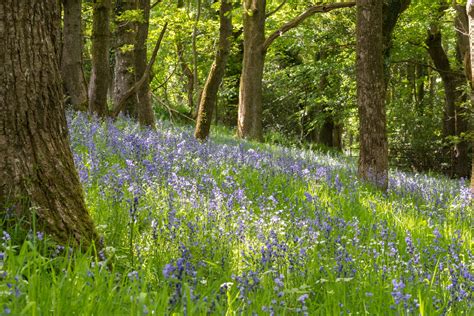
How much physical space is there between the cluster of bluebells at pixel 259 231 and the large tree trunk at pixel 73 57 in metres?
3.86

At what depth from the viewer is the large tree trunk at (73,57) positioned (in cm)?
1102

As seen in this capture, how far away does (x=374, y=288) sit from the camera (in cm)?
329

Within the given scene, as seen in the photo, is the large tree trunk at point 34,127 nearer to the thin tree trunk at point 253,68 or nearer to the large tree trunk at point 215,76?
the large tree trunk at point 215,76

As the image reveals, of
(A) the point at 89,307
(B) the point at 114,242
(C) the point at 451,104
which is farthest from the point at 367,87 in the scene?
(C) the point at 451,104

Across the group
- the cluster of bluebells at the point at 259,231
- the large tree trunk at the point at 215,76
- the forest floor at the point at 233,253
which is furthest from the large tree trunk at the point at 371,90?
the large tree trunk at the point at 215,76

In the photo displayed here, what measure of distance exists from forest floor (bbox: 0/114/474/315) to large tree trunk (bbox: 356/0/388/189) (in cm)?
60

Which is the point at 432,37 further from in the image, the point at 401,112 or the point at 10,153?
the point at 10,153

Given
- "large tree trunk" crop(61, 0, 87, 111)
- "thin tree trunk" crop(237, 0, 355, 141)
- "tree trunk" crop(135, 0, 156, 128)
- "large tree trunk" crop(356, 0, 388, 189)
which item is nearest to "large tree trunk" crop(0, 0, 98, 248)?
"large tree trunk" crop(356, 0, 388, 189)

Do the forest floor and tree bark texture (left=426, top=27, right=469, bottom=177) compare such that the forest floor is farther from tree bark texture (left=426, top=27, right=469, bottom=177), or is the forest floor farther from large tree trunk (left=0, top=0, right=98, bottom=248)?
tree bark texture (left=426, top=27, right=469, bottom=177)

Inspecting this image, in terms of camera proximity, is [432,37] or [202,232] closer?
[202,232]

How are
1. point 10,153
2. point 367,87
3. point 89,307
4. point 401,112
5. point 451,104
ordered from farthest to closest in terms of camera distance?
point 401,112
point 451,104
point 367,87
point 10,153
point 89,307

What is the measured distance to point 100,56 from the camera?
11258 millimetres

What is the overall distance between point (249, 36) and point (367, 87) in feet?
32.6

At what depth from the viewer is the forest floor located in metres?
2.47
